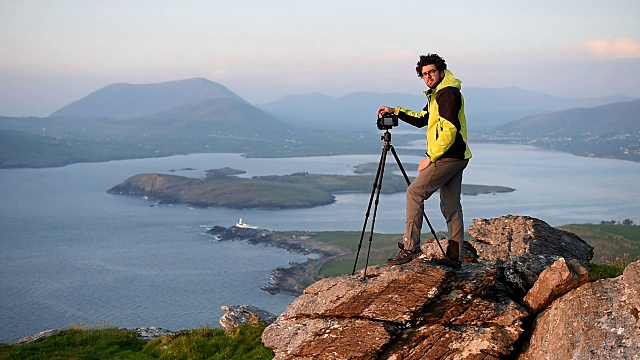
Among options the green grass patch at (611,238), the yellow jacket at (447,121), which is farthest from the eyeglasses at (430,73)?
the green grass patch at (611,238)

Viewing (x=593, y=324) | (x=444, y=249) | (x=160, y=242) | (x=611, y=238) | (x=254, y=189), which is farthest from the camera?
(x=254, y=189)

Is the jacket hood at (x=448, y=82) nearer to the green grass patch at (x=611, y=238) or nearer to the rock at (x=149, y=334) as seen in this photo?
the rock at (x=149, y=334)

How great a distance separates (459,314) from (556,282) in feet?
5.41

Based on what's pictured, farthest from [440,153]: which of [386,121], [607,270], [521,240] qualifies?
[607,270]

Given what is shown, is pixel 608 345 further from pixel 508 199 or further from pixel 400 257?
pixel 508 199

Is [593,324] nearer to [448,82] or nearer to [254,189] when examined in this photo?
[448,82]

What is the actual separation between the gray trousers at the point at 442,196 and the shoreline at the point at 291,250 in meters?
70.0

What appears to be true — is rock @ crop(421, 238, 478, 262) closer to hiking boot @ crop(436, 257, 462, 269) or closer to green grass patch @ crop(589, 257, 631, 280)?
hiking boot @ crop(436, 257, 462, 269)

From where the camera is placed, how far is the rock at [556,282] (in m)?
8.86

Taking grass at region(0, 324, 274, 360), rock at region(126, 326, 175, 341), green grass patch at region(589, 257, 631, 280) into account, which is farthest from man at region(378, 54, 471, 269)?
rock at region(126, 326, 175, 341)

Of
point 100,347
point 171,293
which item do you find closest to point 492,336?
point 100,347

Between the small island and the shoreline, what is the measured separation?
3643 cm

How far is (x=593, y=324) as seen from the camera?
813 centimetres

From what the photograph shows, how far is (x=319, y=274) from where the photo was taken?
90.6 m
